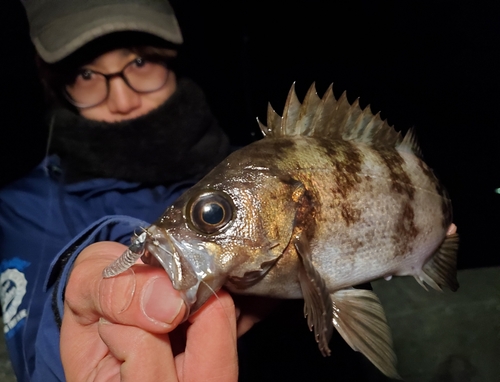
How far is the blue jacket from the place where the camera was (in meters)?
1.22

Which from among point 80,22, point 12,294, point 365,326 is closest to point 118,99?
point 80,22

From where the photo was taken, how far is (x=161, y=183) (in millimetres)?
1528

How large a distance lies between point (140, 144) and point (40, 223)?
54cm

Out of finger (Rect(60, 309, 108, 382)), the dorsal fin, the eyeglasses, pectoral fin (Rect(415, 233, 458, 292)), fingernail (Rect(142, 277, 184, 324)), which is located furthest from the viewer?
the eyeglasses

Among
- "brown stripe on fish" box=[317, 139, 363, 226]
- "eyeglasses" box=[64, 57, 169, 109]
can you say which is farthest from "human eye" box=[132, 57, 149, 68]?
"brown stripe on fish" box=[317, 139, 363, 226]

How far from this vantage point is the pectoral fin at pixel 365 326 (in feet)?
2.51

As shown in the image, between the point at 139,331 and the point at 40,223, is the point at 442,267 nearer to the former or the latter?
the point at 139,331

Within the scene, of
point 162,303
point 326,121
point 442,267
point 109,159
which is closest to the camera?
point 162,303

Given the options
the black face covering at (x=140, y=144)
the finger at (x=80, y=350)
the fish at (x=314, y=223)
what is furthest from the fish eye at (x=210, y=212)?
the black face covering at (x=140, y=144)

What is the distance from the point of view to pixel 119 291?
62cm

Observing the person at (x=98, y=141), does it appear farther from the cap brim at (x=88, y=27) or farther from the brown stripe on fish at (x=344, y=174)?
the brown stripe on fish at (x=344, y=174)

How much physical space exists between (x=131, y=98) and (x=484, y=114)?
7.67 feet

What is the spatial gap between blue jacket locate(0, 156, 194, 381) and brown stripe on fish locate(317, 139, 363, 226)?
0.61 meters

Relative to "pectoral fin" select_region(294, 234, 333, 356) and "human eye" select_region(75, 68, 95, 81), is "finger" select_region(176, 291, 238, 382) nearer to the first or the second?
"pectoral fin" select_region(294, 234, 333, 356)
